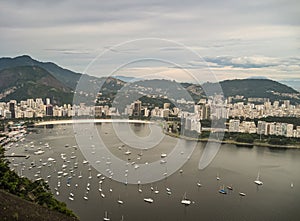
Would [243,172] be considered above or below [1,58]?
below

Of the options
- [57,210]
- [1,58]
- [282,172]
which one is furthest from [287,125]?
[1,58]

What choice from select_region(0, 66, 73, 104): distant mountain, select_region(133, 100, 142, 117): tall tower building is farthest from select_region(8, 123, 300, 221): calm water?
select_region(0, 66, 73, 104): distant mountain

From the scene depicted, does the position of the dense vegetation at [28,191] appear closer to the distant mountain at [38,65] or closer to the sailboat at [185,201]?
the sailboat at [185,201]

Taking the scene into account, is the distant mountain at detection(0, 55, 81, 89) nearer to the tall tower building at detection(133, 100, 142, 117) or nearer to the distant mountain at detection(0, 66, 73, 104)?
the distant mountain at detection(0, 66, 73, 104)

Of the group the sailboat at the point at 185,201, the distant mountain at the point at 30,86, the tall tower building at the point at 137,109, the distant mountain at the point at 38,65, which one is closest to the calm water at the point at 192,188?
the sailboat at the point at 185,201

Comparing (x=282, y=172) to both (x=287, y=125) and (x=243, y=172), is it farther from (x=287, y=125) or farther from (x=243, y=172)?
(x=287, y=125)
